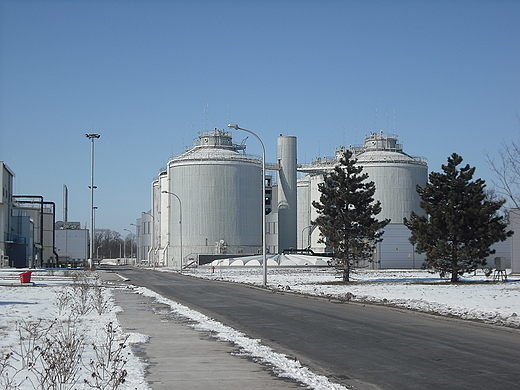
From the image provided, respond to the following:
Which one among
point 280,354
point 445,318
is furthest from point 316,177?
point 280,354

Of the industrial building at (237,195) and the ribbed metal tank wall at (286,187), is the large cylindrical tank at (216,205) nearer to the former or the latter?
the industrial building at (237,195)

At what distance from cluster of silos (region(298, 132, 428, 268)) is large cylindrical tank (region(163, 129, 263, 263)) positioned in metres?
13.8

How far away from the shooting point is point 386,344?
1364 centimetres

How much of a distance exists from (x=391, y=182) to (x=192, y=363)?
87685mm

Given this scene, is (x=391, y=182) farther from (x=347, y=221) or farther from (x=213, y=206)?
(x=347, y=221)

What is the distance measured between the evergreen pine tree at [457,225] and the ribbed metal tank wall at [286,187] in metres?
61.5

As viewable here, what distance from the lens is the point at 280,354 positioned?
12.2m

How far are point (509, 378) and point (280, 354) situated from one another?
4180 mm

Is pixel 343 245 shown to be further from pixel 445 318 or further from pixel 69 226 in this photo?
pixel 69 226

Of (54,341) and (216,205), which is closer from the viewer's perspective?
(54,341)

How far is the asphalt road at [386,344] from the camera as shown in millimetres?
9906

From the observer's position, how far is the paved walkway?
9234 mm

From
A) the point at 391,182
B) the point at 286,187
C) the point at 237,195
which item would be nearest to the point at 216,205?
the point at 237,195

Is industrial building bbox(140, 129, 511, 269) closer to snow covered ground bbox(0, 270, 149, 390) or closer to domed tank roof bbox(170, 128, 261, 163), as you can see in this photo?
domed tank roof bbox(170, 128, 261, 163)
